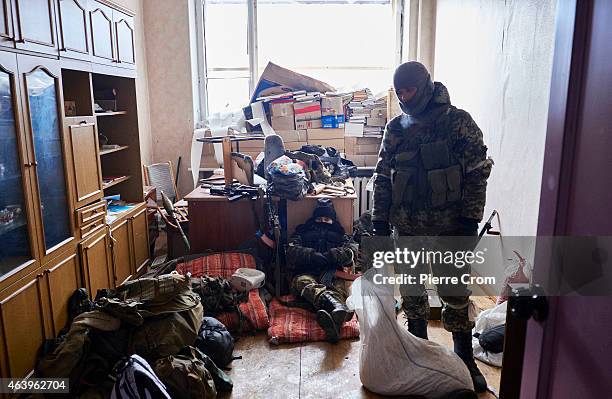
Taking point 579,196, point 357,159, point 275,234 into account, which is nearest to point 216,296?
point 275,234

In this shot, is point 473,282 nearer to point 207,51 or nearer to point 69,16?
point 69,16

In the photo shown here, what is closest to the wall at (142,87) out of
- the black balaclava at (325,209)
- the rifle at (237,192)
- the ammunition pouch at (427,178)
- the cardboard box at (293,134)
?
the rifle at (237,192)

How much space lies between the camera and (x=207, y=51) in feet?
17.2

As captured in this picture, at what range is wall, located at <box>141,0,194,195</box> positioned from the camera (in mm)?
4785

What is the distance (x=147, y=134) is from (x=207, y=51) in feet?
3.94

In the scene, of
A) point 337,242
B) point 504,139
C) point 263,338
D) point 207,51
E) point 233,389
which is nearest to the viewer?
point 233,389

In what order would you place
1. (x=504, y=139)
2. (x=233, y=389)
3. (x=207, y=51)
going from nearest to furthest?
(x=233, y=389) < (x=504, y=139) < (x=207, y=51)

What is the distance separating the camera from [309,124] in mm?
5035

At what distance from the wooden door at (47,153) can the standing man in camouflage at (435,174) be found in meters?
1.74

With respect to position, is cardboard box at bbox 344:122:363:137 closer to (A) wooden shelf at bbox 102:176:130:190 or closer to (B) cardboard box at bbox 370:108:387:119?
(B) cardboard box at bbox 370:108:387:119

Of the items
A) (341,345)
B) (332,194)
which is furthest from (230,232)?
(341,345)

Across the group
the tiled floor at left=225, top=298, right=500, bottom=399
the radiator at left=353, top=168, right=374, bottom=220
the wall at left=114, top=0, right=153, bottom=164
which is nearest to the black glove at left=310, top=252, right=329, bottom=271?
the tiled floor at left=225, top=298, right=500, bottom=399

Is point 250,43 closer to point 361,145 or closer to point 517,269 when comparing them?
point 361,145

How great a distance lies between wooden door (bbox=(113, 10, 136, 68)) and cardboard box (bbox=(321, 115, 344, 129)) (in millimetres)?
2134
